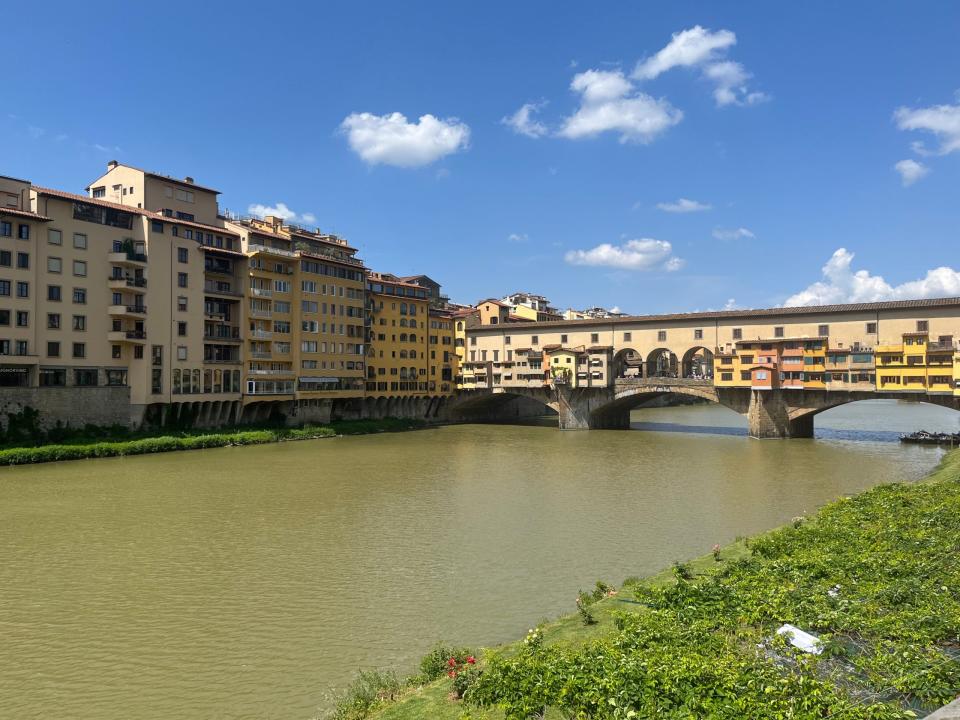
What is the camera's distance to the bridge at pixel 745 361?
50500 millimetres

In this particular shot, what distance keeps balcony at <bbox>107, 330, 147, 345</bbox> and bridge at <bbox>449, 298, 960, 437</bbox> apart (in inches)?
1423

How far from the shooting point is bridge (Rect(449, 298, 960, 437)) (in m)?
50.5

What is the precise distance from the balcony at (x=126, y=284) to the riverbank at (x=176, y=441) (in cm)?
1093

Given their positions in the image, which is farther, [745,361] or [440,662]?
[745,361]

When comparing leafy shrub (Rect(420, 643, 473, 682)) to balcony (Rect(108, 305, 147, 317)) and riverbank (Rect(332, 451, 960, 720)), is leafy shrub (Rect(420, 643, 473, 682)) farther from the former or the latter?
balcony (Rect(108, 305, 147, 317))

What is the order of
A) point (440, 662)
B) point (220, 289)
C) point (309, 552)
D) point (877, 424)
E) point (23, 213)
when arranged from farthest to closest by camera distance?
1. point (877, 424)
2. point (220, 289)
3. point (23, 213)
4. point (309, 552)
5. point (440, 662)

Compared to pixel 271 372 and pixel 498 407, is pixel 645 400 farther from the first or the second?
pixel 271 372

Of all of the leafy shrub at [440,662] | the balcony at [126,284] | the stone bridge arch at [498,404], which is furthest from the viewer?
the stone bridge arch at [498,404]

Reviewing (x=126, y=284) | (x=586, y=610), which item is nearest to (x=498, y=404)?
(x=126, y=284)

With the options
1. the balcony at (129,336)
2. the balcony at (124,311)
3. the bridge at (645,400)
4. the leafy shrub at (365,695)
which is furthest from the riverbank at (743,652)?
the balcony at (124,311)

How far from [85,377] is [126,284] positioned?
7.32m

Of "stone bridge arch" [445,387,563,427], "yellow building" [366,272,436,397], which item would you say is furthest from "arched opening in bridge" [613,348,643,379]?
"yellow building" [366,272,436,397]

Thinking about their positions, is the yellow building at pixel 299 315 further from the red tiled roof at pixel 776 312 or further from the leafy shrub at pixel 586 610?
the leafy shrub at pixel 586 610

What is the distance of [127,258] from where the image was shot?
4838 cm
